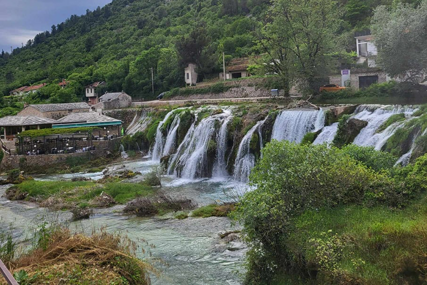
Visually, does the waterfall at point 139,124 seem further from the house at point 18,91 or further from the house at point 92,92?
the house at point 18,91

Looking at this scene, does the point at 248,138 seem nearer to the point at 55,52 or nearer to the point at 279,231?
Result: the point at 279,231

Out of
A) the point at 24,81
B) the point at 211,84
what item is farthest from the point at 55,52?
the point at 211,84

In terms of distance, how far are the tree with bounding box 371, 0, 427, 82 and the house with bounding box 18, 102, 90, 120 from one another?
35.2 metres

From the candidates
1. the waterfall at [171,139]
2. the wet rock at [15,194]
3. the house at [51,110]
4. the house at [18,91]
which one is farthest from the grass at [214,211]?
the house at [18,91]

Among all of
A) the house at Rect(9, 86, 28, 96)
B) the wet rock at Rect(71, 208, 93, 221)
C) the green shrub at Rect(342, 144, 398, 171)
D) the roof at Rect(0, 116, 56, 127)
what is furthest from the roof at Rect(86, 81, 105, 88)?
the green shrub at Rect(342, 144, 398, 171)

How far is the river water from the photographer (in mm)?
11211

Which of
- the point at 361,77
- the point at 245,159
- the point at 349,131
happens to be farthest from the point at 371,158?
the point at 361,77

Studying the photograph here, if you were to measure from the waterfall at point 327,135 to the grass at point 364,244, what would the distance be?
1177cm

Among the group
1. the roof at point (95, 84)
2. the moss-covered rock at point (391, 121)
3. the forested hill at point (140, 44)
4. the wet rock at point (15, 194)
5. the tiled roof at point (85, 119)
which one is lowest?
the wet rock at point (15, 194)

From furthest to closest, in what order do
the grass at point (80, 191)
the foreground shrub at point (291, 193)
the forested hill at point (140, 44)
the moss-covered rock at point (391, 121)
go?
the forested hill at point (140, 44) < the grass at point (80, 191) < the moss-covered rock at point (391, 121) < the foreground shrub at point (291, 193)

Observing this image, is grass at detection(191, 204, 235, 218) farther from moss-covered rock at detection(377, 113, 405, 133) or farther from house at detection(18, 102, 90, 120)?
house at detection(18, 102, 90, 120)

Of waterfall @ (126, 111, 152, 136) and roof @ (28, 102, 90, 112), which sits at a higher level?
roof @ (28, 102, 90, 112)

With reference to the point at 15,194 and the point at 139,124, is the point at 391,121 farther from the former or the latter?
the point at 139,124

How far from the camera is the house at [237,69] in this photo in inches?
2084
